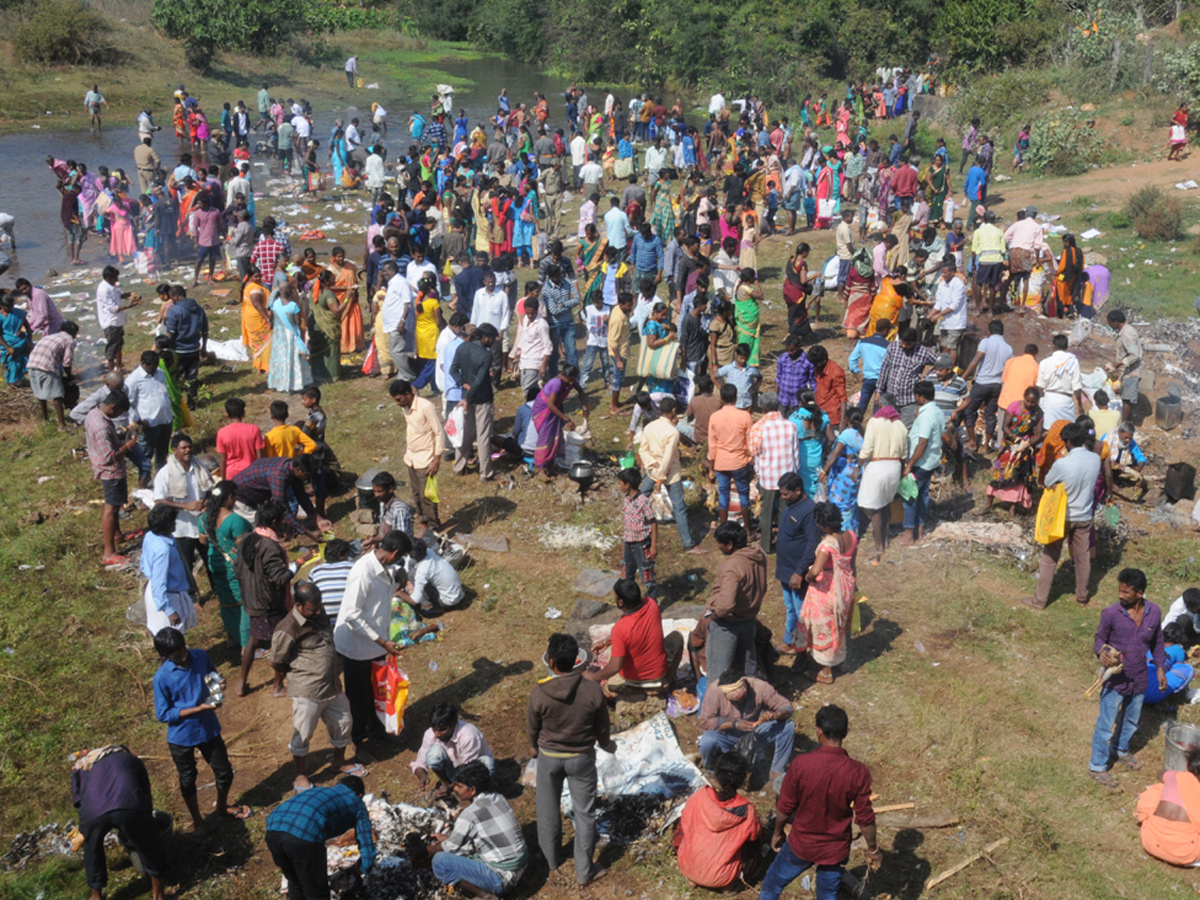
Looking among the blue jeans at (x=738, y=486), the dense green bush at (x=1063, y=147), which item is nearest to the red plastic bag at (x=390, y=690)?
the blue jeans at (x=738, y=486)

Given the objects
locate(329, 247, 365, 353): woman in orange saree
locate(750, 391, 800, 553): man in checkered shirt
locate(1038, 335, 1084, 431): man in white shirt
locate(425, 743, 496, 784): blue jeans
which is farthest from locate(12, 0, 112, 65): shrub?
locate(425, 743, 496, 784): blue jeans

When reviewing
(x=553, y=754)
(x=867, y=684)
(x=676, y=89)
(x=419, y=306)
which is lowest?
(x=867, y=684)

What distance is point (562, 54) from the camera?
42719 mm

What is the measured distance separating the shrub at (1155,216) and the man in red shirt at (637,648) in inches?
577

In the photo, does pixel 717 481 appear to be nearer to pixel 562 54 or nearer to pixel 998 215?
pixel 998 215

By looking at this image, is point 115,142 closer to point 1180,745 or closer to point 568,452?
point 568,452

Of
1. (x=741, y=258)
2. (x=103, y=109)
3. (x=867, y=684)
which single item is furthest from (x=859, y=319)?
(x=103, y=109)

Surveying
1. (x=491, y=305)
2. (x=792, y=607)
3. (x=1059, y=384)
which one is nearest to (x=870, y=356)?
(x=1059, y=384)

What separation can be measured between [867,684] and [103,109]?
101 ft

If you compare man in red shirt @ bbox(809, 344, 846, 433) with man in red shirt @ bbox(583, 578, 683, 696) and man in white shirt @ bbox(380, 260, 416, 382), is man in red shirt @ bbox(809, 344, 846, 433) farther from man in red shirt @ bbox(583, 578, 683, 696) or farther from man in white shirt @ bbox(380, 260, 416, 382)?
man in white shirt @ bbox(380, 260, 416, 382)

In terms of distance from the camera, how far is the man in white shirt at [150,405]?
993cm

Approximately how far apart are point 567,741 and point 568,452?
547cm

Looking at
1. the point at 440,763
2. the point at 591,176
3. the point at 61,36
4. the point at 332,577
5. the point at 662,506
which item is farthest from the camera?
the point at 61,36

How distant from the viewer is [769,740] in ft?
21.1
